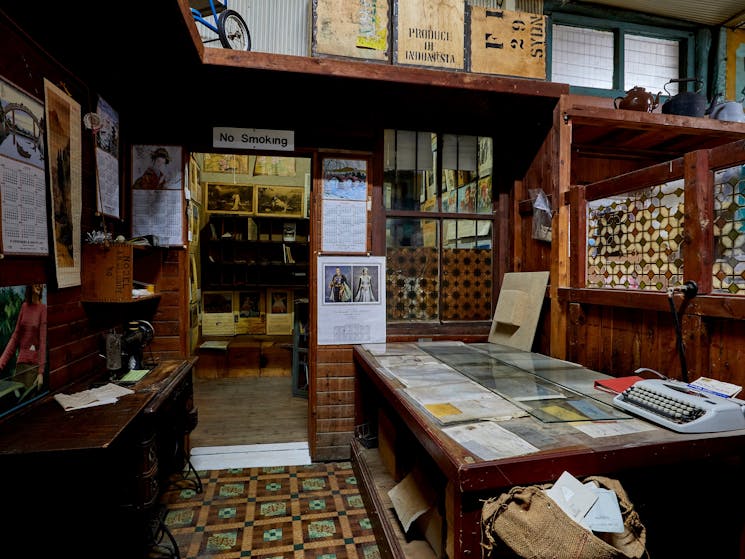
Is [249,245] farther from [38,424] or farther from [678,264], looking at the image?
[678,264]

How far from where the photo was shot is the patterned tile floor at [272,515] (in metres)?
2.32

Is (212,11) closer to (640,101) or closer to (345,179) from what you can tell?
(345,179)

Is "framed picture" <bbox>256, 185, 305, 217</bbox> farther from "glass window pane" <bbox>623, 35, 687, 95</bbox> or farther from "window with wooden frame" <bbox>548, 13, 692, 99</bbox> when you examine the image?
"glass window pane" <bbox>623, 35, 687, 95</bbox>

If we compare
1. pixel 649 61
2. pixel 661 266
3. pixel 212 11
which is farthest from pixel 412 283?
pixel 649 61

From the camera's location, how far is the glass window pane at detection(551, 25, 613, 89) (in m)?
3.99

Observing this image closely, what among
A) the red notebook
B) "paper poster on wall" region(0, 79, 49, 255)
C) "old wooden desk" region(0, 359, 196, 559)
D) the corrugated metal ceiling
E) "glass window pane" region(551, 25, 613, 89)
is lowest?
"old wooden desk" region(0, 359, 196, 559)

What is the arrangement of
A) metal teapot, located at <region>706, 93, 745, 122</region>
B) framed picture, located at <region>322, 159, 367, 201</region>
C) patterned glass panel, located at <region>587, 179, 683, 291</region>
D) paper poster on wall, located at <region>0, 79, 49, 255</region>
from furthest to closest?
framed picture, located at <region>322, 159, 367, 201</region>, metal teapot, located at <region>706, 93, 745, 122</region>, patterned glass panel, located at <region>587, 179, 683, 291</region>, paper poster on wall, located at <region>0, 79, 49, 255</region>

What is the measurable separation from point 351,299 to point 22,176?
2106 mm

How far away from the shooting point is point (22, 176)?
68.1 inches

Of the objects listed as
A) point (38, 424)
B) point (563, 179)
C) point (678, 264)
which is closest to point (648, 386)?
point (678, 264)

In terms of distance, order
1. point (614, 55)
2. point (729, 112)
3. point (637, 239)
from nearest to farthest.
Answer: point (637, 239) < point (729, 112) < point (614, 55)

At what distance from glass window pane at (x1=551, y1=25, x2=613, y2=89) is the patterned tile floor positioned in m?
4.01

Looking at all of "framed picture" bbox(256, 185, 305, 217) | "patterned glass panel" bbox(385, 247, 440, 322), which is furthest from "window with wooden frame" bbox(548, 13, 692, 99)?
"framed picture" bbox(256, 185, 305, 217)

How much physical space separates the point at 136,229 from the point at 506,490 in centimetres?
290
